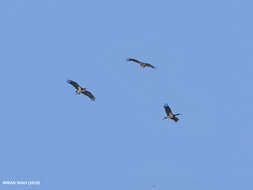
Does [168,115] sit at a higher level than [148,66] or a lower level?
lower

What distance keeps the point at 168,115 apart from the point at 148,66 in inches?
310

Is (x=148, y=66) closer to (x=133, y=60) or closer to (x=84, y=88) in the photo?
(x=133, y=60)

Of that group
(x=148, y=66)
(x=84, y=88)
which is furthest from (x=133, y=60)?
(x=84, y=88)

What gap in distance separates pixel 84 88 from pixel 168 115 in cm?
1143

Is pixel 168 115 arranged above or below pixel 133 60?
below

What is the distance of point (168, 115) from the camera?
7694cm

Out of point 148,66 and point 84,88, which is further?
point 148,66

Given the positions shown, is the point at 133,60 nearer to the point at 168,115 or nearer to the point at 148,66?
the point at 148,66

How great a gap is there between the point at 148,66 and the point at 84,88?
10424 millimetres

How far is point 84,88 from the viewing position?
75062mm

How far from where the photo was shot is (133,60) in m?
78.9

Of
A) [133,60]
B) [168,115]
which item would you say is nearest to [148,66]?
[133,60]

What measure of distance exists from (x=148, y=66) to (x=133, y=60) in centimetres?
279

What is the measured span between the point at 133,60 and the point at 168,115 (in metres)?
8.73
